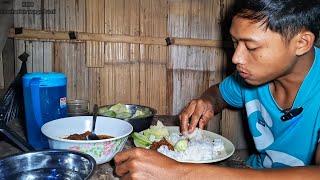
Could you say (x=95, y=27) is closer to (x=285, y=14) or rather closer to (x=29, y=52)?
(x=29, y=52)

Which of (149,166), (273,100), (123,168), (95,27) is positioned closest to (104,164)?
(123,168)

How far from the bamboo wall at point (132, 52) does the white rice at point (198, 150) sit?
3.91ft

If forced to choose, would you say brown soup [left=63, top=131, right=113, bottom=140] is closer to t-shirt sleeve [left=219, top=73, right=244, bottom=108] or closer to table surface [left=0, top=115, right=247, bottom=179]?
table surface [left=0, top=115, right=247, bottom=179]

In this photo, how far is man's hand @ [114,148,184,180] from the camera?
106 cm

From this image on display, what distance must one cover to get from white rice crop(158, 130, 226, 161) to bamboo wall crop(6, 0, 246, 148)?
1192mm

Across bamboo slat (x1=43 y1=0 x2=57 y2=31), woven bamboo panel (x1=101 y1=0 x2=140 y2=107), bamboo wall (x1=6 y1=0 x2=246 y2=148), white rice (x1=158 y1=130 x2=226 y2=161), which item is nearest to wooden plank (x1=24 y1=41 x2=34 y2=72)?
bamboo wall (x1=6 y1=0 x2=246 y2=148)

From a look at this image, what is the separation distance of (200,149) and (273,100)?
0.53 metres

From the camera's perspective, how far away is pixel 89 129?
1547 millimetres

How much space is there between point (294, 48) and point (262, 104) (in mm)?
442

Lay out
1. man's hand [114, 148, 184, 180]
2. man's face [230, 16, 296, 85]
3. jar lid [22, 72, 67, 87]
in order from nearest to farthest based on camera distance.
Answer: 1. man's hand [114, 148, 184, 180]
2. man's face [230, 16, 296, 85]
3. jar lid [22, 72, 67, 87]

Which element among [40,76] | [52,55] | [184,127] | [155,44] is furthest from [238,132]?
[40,76]

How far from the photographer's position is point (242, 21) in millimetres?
1346

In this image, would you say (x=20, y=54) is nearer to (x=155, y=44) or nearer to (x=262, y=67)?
(x=155, y=44)

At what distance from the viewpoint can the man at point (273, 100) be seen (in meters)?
1.07
